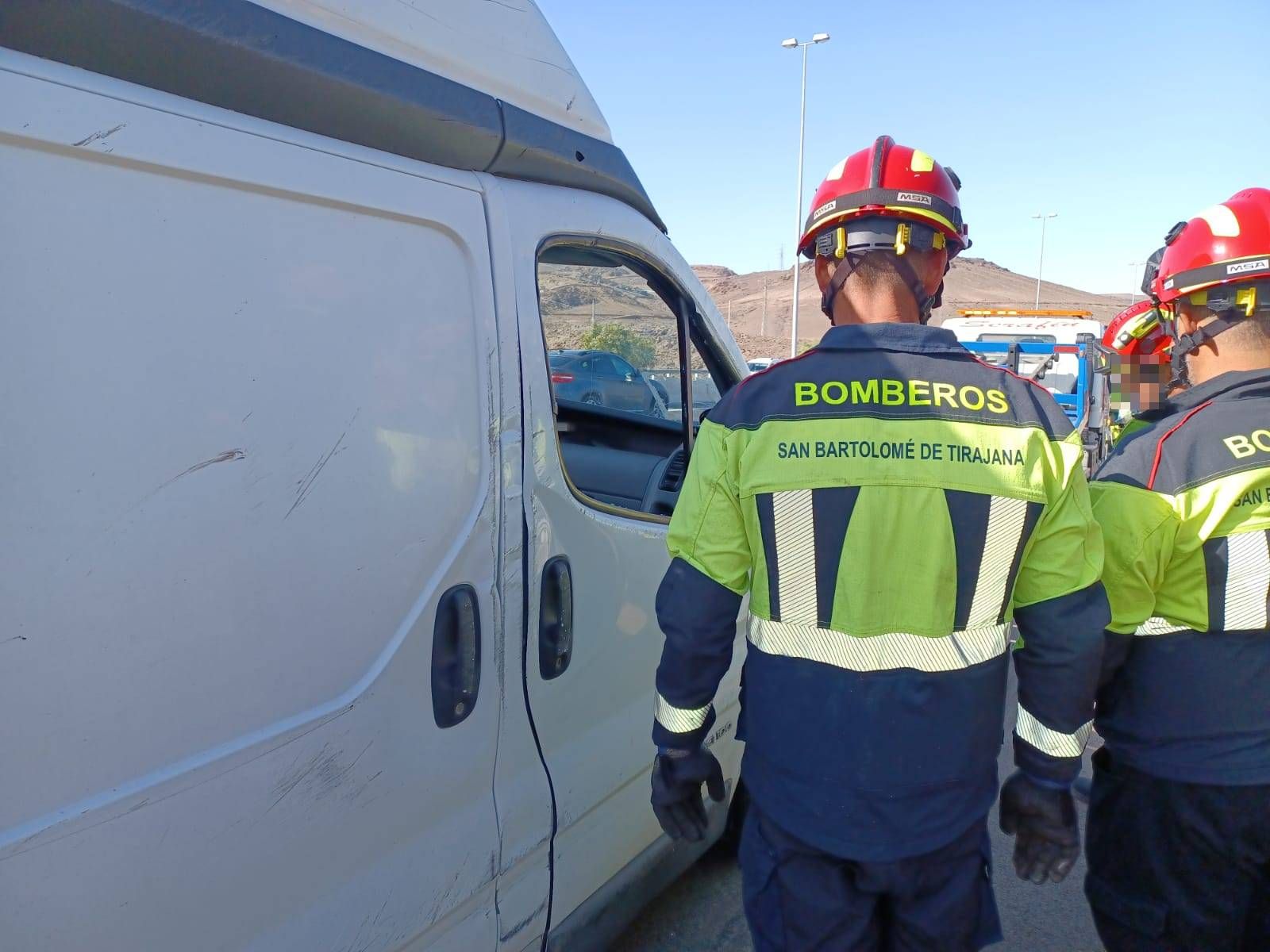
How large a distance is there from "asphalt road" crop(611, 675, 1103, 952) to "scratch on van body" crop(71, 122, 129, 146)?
2.51 meters

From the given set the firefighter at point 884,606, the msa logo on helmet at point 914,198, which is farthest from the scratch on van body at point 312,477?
the msa logo on helmet at point 914,198

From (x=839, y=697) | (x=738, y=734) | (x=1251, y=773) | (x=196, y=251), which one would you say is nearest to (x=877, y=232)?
(x=839, y=697)

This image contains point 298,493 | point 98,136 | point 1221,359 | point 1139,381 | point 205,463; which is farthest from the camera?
point 1139,381

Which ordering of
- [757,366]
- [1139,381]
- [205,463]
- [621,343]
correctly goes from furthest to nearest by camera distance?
[757,366]
[1139,381]
[621,343]
[205,463]

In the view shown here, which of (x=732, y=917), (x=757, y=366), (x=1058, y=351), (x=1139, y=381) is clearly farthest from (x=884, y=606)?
(x=1058, y=351)

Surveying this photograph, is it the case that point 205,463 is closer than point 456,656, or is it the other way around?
point 205,463

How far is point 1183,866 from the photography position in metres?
1.81

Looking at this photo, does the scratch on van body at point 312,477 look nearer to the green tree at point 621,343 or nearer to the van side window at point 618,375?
the van side window at point 618,375

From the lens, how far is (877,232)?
65.4 inches

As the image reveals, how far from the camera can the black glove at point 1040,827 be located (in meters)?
1.65

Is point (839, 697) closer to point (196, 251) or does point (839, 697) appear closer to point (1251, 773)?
point (1251, 773)

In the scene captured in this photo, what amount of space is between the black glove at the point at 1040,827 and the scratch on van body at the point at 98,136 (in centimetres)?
183

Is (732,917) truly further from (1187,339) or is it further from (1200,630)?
(1187,339)

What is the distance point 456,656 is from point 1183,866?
1.58 metres
